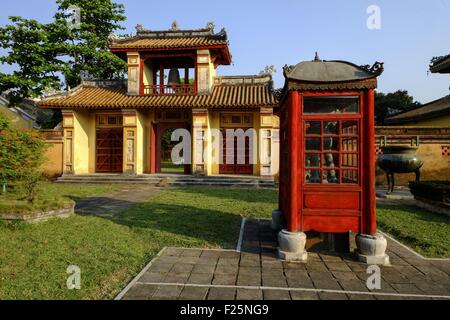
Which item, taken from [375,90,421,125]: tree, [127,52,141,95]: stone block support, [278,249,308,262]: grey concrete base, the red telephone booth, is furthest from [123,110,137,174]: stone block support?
[375,90,421,125]: tree

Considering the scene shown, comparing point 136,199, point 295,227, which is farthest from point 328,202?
point 136,199

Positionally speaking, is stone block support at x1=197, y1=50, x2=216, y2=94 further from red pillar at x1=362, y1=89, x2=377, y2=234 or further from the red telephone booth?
red pillar at x1=362, y1=89, x2=377, y2=234

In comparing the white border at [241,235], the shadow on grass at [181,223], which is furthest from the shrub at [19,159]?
the white border at [241,235]

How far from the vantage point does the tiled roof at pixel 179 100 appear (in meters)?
14.9

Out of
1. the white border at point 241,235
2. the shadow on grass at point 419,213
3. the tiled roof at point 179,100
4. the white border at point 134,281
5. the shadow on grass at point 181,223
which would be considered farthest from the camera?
the tiled roof at point 179,100

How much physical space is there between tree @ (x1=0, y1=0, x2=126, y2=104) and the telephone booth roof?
1812 cm

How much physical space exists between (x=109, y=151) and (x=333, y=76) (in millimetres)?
14747

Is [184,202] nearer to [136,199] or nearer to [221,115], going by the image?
[136,199]

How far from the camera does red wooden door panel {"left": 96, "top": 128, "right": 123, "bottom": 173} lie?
16562 mm

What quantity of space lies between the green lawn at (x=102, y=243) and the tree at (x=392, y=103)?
28260 mm

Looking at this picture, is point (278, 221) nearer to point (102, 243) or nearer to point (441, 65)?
point (102, 243)

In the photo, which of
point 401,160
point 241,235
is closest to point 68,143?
point 241,235

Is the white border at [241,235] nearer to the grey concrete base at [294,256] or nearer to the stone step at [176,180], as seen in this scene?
the grey concrete base at [294,256]
